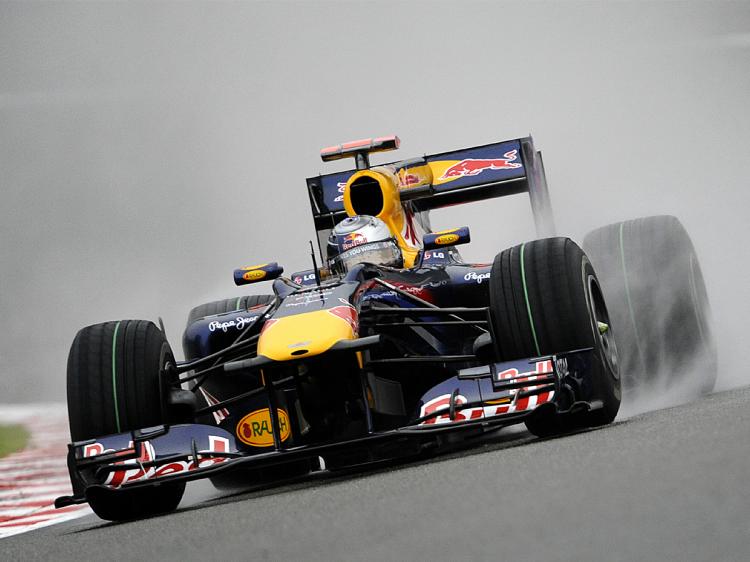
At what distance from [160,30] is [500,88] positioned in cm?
780

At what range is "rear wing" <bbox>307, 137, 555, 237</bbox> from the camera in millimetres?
11406

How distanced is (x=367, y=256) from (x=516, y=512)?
5.09 m

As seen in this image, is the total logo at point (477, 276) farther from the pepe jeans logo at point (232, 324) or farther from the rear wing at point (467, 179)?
the rear wing at point (467, 179)

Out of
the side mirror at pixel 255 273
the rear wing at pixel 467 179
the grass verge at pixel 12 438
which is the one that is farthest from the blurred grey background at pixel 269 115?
the side mirror at pixel 255 273

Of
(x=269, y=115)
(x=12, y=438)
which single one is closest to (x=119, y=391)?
(x=12, y=438)

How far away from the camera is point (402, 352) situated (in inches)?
316

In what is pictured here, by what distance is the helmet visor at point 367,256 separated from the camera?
29.4 ft

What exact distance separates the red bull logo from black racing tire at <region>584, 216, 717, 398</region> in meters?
2.03

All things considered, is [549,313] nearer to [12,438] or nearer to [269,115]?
[12,438]

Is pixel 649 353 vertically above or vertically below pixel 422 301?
below

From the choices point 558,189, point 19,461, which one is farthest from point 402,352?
point 558,189

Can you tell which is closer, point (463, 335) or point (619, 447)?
point (619, 447)

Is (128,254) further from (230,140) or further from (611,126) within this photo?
(611,126)

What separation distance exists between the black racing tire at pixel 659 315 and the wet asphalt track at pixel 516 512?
2.51 meters
